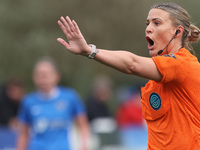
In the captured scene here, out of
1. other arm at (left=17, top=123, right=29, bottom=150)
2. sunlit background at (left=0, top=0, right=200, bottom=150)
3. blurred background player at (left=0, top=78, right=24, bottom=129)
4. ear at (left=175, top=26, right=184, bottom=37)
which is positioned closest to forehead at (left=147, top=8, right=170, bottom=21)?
ear at (left=175, top=26, right=184, bottom=37)

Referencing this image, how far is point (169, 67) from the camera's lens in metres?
3.67


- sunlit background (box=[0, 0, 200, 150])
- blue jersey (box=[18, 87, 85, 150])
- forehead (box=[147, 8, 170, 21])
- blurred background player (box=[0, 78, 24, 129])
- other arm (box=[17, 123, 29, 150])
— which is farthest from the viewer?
sunlit background (box=[0, 0, 200, 150])

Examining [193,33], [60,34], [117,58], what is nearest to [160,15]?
[193,33]

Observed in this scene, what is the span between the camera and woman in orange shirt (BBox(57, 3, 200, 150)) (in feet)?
12.0

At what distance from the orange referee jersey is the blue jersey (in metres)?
2.99

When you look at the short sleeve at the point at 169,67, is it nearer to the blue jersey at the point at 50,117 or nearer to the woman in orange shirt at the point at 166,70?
the woman in orange shirt at the point at 166,70

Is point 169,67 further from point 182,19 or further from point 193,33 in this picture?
point 193,33

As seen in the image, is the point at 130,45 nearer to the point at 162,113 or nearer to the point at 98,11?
the point at 98,11

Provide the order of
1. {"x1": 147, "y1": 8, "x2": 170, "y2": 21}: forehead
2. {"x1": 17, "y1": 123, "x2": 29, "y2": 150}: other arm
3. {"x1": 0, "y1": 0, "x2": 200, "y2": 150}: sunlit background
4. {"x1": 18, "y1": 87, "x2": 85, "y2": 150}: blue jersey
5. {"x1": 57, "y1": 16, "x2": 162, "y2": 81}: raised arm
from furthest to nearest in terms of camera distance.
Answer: {"x1": 0, "y1": 0, "x2": 200, "y2": 150}: sunlit background → {"x1": 17, "y1": 123, "x2": 29, "y2": 150}: other arm → {"x1": 18, "y1": 87, "x2": 85, "y2": 150}: blue jersey → {"x1": 147, "y1": 8, "x2": 170, "y2": 21}: forehead → {"x1": 57, "y1": 16, "x2": 162, "y2": 81}: raised arm

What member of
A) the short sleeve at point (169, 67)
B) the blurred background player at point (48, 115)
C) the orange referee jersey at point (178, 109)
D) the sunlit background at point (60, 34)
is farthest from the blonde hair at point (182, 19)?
the sunlit background at point (60, 34)

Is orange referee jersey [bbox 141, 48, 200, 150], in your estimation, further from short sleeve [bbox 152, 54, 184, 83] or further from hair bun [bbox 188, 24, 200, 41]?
hair bun [bbox 188, 24, 200, 41]

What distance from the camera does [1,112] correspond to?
9812mm

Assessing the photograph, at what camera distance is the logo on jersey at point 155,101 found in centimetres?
396

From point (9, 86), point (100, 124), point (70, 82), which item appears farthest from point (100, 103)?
point (70, 82)
